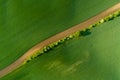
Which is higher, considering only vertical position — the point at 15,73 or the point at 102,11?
the point at 102,11

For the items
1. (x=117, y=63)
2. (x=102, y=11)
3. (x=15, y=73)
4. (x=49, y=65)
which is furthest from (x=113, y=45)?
(x=15, y=73)

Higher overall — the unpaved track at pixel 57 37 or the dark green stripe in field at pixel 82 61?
the unpaved track at pixel 57 37

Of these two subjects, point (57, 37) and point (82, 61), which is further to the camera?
point (57, 37)

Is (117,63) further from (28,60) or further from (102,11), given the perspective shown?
(28,60)

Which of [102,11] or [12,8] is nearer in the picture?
[12,8]

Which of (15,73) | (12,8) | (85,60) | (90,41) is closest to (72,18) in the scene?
(90,41)

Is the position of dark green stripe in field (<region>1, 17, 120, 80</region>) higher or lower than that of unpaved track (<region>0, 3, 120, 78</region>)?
lower

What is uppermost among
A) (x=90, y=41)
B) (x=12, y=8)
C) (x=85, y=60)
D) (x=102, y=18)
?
(x=12, y=8)

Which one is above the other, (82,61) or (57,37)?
(57,37)
